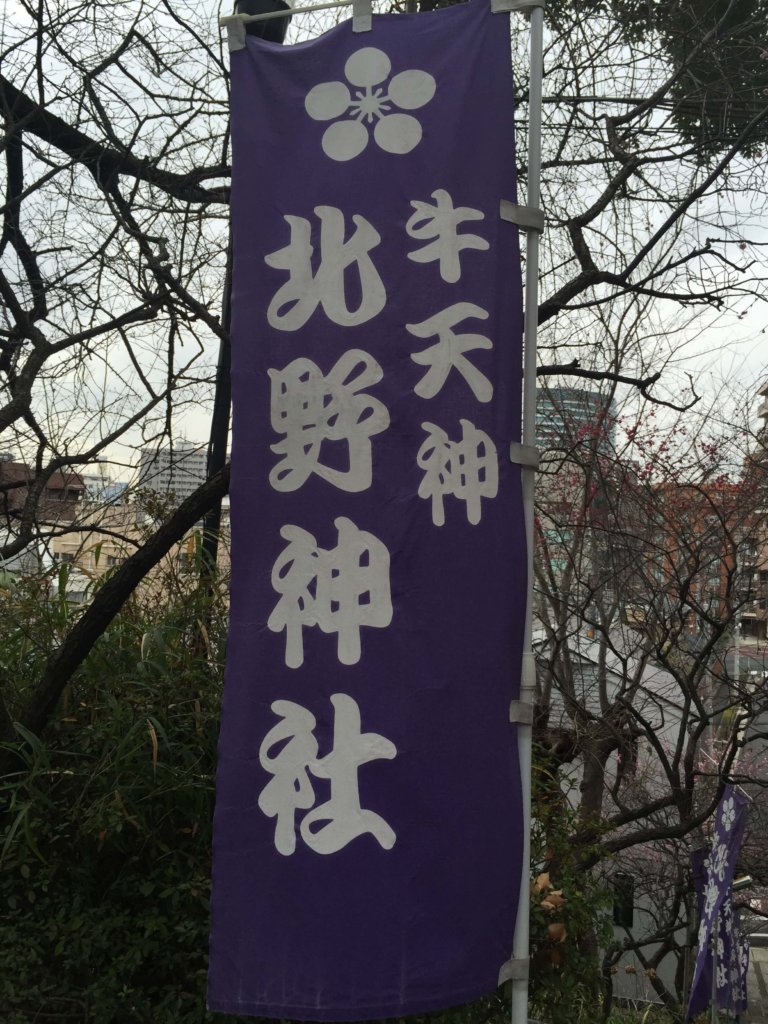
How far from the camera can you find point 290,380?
3.18 metres

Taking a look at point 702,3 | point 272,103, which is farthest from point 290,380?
point 702,3

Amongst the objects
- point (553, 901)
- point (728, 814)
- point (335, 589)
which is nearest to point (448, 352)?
point (335, 589)

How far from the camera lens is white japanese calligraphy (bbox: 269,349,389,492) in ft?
10.1

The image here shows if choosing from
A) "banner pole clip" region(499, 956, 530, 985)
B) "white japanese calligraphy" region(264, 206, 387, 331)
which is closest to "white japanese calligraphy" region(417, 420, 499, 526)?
"white japanese calligraphy" region(264, 206, 387, 331)

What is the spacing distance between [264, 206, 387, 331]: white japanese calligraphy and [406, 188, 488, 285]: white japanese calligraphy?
0.14 meters

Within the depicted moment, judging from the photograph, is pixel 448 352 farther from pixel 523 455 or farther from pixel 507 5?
pixel 507 5

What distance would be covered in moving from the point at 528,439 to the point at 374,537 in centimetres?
63

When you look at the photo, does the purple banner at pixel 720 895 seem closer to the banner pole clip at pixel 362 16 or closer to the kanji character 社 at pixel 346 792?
the kanji character 社 at pixel 346 792

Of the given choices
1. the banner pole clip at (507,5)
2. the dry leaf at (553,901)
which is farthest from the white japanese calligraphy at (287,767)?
the banner pole clip at (507,5)

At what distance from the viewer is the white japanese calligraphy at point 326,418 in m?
3.07

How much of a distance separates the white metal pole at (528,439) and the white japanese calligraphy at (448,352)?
8.7 inches

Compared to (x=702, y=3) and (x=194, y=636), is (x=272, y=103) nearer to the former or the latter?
(x=194, y=636)

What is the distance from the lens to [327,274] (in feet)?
10.5

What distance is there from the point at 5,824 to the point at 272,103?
3.22 meters
